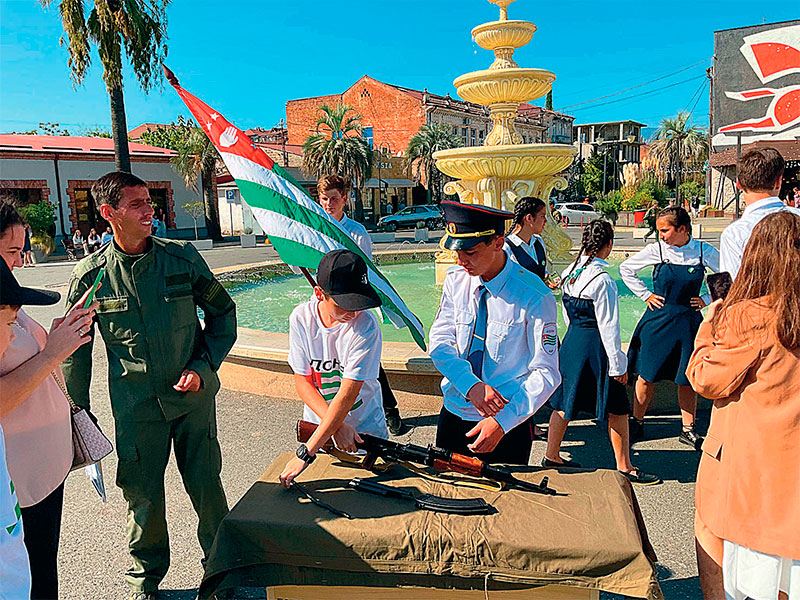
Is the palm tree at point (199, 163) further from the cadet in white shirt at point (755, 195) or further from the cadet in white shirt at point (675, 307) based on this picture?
the cadet in white shirt at point (755, 195)

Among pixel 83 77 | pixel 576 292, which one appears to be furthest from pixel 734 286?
pixel 83 77

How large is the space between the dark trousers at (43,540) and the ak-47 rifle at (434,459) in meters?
1.11

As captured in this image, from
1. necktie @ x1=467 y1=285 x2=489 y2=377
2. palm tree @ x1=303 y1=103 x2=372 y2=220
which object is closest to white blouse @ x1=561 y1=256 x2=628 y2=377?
necktie @ x1=467 y1=285 x2=489 y2=377

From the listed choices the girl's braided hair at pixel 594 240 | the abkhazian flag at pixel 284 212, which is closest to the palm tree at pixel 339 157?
the abkhazian flag at pixel 284 212

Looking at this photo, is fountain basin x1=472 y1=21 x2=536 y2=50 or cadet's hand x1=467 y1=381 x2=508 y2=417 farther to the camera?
fountain basin x1=472 y1=21 x2=536 y2=50

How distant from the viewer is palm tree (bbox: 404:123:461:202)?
48562 mm

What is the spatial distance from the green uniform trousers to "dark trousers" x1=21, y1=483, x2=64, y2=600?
0.40m

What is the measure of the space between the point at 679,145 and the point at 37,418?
66.1 meters

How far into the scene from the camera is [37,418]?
→ 7.89 ft

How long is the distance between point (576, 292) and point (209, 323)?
253cm

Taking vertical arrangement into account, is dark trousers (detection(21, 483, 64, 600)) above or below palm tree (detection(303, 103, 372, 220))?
below

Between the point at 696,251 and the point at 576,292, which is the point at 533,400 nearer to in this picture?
the point at 576,292

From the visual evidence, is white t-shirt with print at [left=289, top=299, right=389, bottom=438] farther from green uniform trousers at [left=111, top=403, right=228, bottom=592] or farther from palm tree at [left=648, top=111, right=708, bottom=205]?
palm tree at [left=648, top=111, right=708, bottom=205]

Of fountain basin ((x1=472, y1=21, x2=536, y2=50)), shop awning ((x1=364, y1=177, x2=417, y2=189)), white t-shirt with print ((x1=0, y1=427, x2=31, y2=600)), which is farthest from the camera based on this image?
shop awning ((x1=364, y1=177, x2=417, y2=189))
